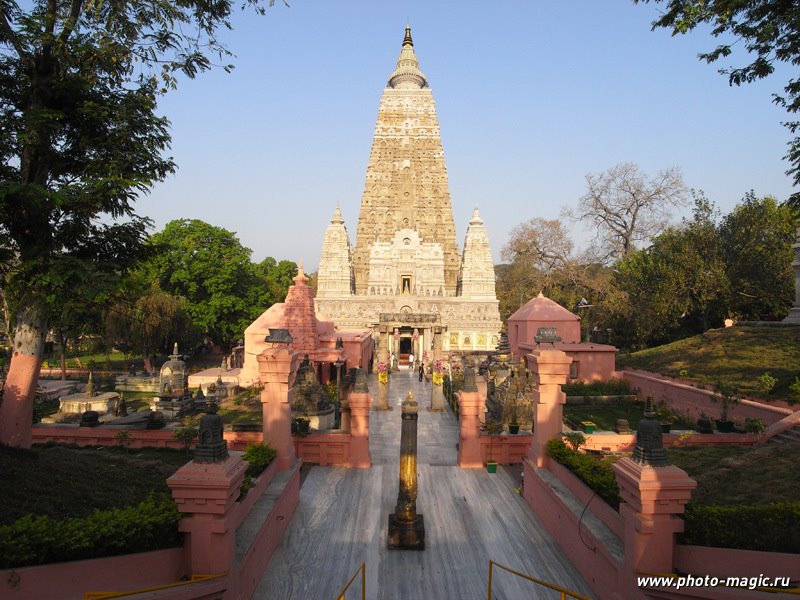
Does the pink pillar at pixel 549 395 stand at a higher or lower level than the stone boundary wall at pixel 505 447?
higher

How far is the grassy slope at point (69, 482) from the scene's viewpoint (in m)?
5.73

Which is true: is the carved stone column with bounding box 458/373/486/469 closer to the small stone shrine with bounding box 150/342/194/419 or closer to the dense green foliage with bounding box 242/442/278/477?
the dense green foliage with bounding box 242/442/278/477

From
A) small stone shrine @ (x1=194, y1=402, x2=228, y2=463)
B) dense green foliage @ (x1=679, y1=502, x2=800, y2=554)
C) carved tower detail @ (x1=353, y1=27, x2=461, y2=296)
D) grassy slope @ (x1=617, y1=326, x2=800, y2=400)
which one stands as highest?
carved tower detail @ (x1=353, y1=27, x2=461, y2=296)

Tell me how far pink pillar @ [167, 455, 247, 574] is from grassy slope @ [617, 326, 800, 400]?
53.9ft

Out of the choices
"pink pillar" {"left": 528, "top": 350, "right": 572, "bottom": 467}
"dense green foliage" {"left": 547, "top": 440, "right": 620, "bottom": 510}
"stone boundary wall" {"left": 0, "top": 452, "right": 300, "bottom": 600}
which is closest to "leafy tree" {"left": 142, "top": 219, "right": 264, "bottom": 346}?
"pink pillar" {"left": 528, "top": 350, "right": 572, "bottom": 467}

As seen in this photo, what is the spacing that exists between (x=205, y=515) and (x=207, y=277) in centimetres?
3488

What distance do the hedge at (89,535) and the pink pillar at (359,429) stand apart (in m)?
6.24

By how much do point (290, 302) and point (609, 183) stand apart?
28518 millimetres

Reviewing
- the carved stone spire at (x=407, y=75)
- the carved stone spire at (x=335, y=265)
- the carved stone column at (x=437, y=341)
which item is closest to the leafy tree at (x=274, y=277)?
the carved stone spire at (x=335, y=265)

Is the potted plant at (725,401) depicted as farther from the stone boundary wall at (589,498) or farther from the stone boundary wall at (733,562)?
the stone boundary wall at (733,562)

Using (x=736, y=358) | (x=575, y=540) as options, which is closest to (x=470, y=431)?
(x=575, y=540)

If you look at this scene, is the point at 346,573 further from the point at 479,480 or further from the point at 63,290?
the point at 63,290

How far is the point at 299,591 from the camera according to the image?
20.7ft

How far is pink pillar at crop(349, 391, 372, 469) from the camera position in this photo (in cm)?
1157
